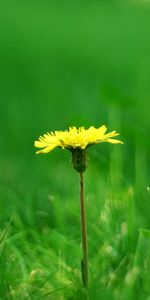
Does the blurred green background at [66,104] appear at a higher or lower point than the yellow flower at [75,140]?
higher

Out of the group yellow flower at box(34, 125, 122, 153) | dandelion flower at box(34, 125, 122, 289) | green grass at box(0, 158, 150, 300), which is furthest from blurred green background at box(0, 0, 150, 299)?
yellow flower at box(34, 125, 122, 153)

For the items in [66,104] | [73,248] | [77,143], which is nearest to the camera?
[77,143]

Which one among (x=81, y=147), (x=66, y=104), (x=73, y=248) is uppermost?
(x=66, y=104)

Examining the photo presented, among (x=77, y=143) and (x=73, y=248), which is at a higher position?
(x=77, y=143)

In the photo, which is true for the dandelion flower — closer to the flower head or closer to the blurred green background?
the flower head

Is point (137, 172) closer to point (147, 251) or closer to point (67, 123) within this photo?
point (147, 251)

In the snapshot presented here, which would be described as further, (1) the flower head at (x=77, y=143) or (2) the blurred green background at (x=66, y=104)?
(2) the blurred green background at (x=66, y=104)

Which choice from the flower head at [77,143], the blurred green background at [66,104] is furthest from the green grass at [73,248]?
the flower head at [77,143]

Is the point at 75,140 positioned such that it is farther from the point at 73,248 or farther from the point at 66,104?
the point at 66,104

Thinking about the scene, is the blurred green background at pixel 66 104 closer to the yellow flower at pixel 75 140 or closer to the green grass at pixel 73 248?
the green grass at pixel 73 248

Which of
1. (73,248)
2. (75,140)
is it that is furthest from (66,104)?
(75,140)
